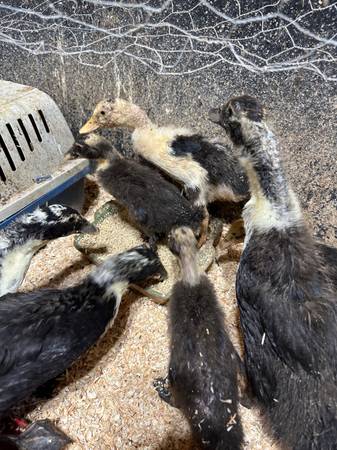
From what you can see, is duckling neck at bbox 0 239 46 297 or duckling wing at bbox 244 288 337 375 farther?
duckling neck at bbox 0 239 46 297

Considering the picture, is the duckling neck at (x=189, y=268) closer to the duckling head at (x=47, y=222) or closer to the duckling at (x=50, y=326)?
the duckling at (x=50, y=326)

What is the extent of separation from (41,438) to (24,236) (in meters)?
0.92

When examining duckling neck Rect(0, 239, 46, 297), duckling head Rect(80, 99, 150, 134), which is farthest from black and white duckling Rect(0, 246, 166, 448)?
duckling head Rect(80, 99, 150, 134)

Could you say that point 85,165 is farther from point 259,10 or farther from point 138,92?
point 259,10

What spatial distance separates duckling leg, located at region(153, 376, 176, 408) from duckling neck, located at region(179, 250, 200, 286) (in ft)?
1.47

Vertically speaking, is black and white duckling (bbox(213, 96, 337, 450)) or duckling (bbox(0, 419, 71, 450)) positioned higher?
black and white duckling (bbox(213, 96, 337, 450))

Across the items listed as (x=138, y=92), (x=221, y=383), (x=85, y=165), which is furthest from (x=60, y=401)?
(x=138, y=92)

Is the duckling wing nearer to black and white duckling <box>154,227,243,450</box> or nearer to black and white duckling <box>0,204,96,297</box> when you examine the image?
black and white duckling <box>154,227,243,450</box>

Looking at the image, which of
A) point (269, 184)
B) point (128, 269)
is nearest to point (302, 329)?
point (269, 184)

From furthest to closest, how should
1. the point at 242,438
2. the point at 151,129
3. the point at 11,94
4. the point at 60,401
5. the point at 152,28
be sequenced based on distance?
the point at 11,94
the point at 151,129
the point at 152,28
the point at 60,401
the point at 242,438

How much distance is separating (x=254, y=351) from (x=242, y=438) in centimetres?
33

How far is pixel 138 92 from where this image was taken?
8.79 feet

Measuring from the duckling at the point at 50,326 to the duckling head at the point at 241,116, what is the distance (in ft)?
2.61

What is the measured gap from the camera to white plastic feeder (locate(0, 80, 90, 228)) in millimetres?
2463
